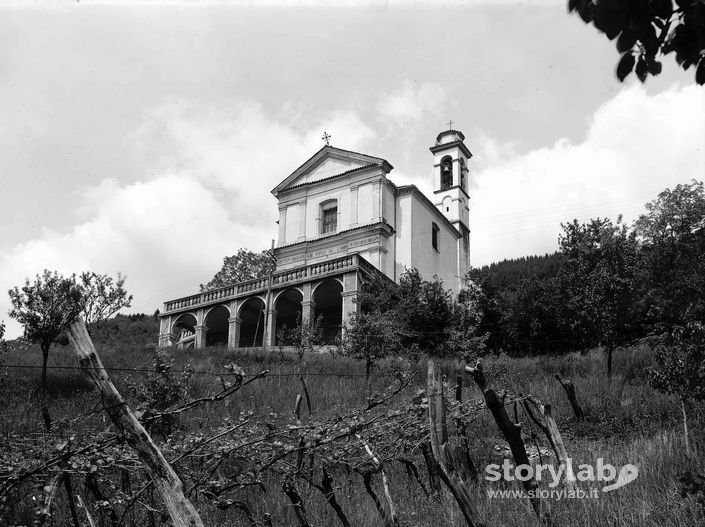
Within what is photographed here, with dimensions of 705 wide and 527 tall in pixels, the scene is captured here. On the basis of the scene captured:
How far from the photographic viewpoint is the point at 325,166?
35.3 meters

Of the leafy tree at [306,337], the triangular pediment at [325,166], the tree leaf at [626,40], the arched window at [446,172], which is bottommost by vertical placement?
the tree leaf at [626,40]

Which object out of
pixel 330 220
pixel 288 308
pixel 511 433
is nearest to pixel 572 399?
pixel 511 433

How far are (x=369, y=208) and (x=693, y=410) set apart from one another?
2164cm

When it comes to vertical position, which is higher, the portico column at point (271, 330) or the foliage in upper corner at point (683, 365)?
the portico column at point (271, 330)

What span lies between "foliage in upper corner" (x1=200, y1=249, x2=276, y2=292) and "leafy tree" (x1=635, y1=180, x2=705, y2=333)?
22.1m

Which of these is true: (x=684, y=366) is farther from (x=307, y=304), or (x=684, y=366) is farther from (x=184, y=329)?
(x=184, y=329)

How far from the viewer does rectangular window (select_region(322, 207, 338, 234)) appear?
34.3 m

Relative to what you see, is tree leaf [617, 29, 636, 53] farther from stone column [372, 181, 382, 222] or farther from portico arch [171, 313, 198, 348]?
stone column [372, 181, 382, 222]

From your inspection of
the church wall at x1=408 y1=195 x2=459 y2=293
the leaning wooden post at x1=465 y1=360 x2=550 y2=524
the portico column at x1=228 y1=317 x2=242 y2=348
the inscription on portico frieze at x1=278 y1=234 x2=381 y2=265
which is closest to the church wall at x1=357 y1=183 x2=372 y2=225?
the inscription on portico frieze at x1=278 y1=234 x2=381 y2=265

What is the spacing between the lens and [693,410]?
12.6 metres

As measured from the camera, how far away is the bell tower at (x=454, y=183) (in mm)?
39406

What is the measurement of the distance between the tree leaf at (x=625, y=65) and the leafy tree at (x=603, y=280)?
17.1 m

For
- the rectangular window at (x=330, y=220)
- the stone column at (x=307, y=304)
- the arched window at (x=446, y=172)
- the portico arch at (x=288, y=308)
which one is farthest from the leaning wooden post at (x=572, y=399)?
the arched window at (x=446, y=172)

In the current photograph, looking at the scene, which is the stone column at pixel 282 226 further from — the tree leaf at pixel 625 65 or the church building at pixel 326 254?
the tree leaf at pixel 625 65
